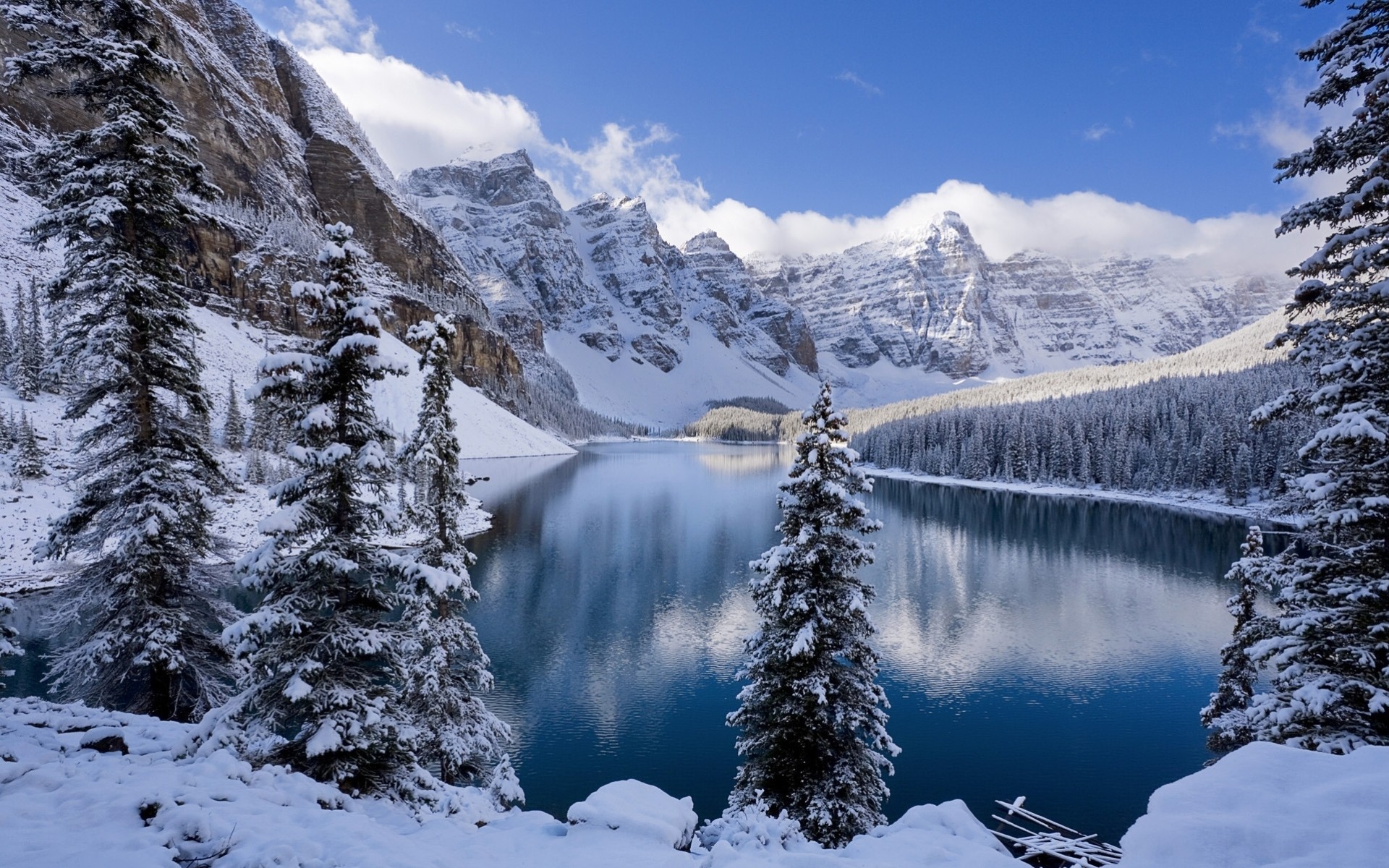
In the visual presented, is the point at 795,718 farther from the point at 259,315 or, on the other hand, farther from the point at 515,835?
the point at 259,315

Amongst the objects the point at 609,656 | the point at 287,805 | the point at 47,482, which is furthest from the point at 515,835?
the point at 47,482

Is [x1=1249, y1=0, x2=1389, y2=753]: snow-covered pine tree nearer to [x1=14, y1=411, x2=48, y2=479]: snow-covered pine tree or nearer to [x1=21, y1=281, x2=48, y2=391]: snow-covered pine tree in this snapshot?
[x1=14, y1=411, x2=48, y2=479]: snow-covered pine tree

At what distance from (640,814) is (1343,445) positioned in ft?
42.1

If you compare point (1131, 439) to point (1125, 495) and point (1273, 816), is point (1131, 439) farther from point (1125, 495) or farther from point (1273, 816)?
point (1273, 816)

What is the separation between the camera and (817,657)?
1397cm

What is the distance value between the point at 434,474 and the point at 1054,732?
2586 centimetres

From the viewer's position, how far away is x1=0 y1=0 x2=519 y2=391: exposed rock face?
108062 millimetres

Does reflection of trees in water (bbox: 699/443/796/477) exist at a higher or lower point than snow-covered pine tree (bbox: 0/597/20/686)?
lower

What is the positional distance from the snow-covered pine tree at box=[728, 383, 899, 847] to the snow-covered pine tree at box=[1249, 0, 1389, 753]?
7157 mm

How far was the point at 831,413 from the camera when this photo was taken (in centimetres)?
1477

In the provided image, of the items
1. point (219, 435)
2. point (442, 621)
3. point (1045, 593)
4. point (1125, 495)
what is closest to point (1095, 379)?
point (1125, 495)

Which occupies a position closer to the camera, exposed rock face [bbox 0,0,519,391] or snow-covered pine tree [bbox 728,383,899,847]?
snow-covered pine tree [bbox 728,383,899,847]

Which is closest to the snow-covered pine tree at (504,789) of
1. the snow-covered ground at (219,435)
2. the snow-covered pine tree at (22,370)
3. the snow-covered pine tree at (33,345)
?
the snow-covered ground at (219,435)

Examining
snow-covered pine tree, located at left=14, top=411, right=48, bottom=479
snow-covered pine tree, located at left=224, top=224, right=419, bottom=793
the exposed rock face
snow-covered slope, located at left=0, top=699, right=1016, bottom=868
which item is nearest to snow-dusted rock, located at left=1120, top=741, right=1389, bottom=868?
snow-covered slope, located at left=0, top=699, right=1016, bottom=868
